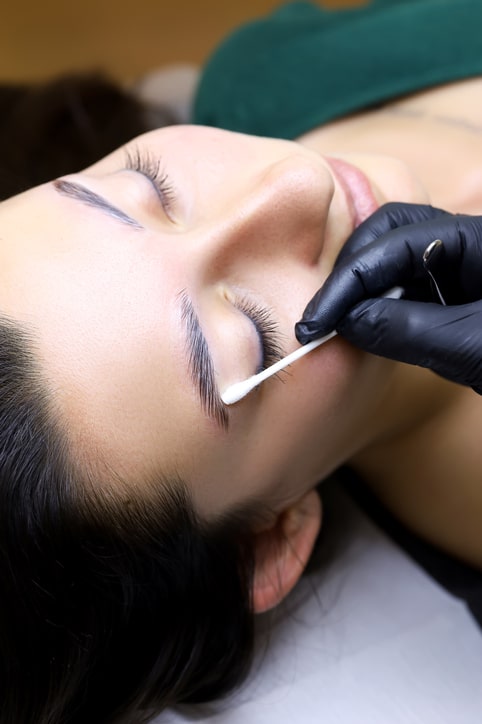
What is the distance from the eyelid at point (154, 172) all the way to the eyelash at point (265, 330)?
0.43 ft

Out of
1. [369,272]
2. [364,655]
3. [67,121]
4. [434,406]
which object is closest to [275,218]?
[369,272]

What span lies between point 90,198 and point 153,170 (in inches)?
3.6

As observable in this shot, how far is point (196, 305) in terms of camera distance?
0.72m

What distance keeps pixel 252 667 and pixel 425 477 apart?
1.12 feet

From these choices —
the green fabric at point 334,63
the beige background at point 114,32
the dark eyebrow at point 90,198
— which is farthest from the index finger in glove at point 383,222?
the beige background at point 114,32

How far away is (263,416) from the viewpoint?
756 mm

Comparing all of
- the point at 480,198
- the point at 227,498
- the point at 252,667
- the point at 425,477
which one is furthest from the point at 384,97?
the point at 252,667

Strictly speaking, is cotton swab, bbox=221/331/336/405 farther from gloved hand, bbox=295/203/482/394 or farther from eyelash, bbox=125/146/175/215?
eyelash, bbox=125/146/175/215

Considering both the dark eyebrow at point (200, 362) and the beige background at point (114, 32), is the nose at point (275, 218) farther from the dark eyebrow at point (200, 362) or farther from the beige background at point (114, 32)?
the beige background at point (114, 32)

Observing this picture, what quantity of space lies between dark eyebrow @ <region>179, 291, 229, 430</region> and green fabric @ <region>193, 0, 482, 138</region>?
649 mm

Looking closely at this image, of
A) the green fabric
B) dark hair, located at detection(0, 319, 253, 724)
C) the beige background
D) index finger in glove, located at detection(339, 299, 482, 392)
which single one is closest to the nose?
index finger in glove, located at detection(339, 299, 482, 392)

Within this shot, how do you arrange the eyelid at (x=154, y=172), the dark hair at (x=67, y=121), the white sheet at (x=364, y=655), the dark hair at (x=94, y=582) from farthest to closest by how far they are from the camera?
the dark hair at (x=67, y=121)
the white sheet at (x=364, y=655)
the eyelid at (x=154, y=172)
the dark hair at (x=94, y=582)

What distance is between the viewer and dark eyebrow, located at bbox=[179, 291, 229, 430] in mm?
709

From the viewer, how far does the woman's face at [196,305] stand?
2.29 feet
